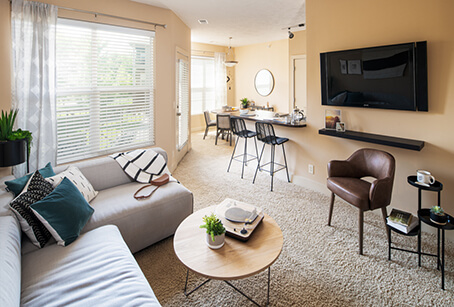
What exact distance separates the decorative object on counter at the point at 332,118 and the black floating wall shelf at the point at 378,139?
0.41 ft

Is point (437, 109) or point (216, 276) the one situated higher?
point (437, 109)

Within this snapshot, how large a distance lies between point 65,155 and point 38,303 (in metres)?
2.34

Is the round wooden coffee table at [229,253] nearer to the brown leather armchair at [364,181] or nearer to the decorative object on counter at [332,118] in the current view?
the brown leather armchair at [364,181]

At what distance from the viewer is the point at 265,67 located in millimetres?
7621

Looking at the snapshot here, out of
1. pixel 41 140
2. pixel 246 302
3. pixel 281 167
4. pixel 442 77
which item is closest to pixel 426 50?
pixel 442 77

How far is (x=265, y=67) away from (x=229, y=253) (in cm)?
688

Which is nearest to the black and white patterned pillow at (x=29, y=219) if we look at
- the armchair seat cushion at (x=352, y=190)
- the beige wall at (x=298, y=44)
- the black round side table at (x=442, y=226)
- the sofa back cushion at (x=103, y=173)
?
the sofa back cushion at (x=103, y=173)

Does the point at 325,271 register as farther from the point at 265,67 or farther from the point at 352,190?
the point at 265,67

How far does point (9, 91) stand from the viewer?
267 centimetres

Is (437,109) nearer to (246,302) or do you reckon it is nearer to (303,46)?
(246,302)

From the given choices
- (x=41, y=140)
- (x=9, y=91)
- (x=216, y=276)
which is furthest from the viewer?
(x=41, y=140)

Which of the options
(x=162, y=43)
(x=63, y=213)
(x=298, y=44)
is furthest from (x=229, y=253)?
(x=298, y=44)

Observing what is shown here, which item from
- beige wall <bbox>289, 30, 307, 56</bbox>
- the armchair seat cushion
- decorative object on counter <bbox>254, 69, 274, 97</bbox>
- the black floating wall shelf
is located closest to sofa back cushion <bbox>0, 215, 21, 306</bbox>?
the armchair seat cushion

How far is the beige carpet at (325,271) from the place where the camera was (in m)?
1.83
